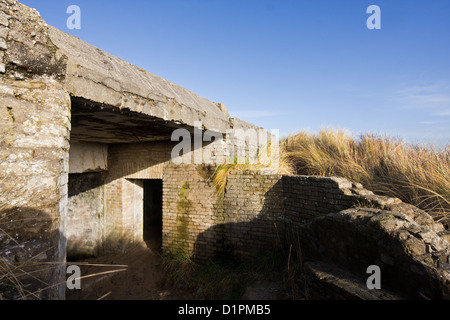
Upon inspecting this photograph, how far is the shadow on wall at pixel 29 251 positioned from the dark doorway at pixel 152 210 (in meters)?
5.53

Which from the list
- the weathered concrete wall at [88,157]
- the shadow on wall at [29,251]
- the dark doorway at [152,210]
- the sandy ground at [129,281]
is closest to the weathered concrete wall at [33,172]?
the shadow on wall at [29,251]

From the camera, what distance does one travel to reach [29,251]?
6.52ft

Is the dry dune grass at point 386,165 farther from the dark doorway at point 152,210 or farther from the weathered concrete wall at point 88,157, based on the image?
the weathered concrete wall at point 88,157

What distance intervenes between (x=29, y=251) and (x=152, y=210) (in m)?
6.92

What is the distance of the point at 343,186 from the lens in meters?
3.87

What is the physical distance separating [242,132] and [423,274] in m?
4.60

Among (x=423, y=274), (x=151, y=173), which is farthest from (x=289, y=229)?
(x=151, y=173)

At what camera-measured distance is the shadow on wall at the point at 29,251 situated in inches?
73.0

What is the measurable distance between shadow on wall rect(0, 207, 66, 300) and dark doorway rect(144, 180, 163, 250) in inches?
218

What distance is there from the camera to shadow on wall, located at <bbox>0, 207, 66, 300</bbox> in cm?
185

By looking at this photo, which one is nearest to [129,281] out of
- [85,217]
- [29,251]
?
[85,217]

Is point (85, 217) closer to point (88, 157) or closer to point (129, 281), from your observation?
point (88, 157)

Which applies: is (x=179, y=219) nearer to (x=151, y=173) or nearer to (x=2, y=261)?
(x=151, y=173)

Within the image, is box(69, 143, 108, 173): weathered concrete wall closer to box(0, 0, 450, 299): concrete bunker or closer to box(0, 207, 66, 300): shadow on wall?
box(0, 0, 450, 299): concrete bunker
